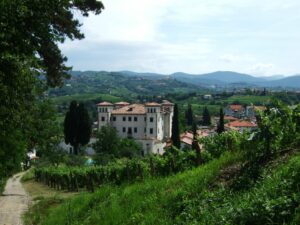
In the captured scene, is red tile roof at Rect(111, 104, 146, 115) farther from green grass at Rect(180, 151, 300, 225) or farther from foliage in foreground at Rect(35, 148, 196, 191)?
green grass at Rect(180, 151, 300, 225)

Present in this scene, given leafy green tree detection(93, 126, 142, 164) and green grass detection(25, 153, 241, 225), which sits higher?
green grass detection(25, 153, 241, 225)

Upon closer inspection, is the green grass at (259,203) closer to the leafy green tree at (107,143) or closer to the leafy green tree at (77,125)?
the leafy green tree at (107,143)

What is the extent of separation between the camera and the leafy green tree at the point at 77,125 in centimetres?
8162

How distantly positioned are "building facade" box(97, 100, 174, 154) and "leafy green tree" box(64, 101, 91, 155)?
2323 cm

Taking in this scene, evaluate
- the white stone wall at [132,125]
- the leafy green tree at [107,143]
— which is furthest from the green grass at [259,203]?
the white stone wall at [132,125]

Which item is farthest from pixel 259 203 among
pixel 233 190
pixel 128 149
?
pixel 128 149

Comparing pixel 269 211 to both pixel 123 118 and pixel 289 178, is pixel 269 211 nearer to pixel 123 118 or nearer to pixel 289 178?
pixel 289 178

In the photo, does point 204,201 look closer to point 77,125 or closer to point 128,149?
point 128,149

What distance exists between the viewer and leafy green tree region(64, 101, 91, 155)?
3214 inches

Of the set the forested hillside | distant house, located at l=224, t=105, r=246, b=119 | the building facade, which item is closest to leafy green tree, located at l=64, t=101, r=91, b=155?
the building facade

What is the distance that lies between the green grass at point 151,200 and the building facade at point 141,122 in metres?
92.0

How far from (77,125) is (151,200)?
7403cm

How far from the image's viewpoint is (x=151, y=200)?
31.1 feet

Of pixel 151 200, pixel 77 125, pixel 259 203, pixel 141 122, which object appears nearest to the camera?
pixel 259 203
